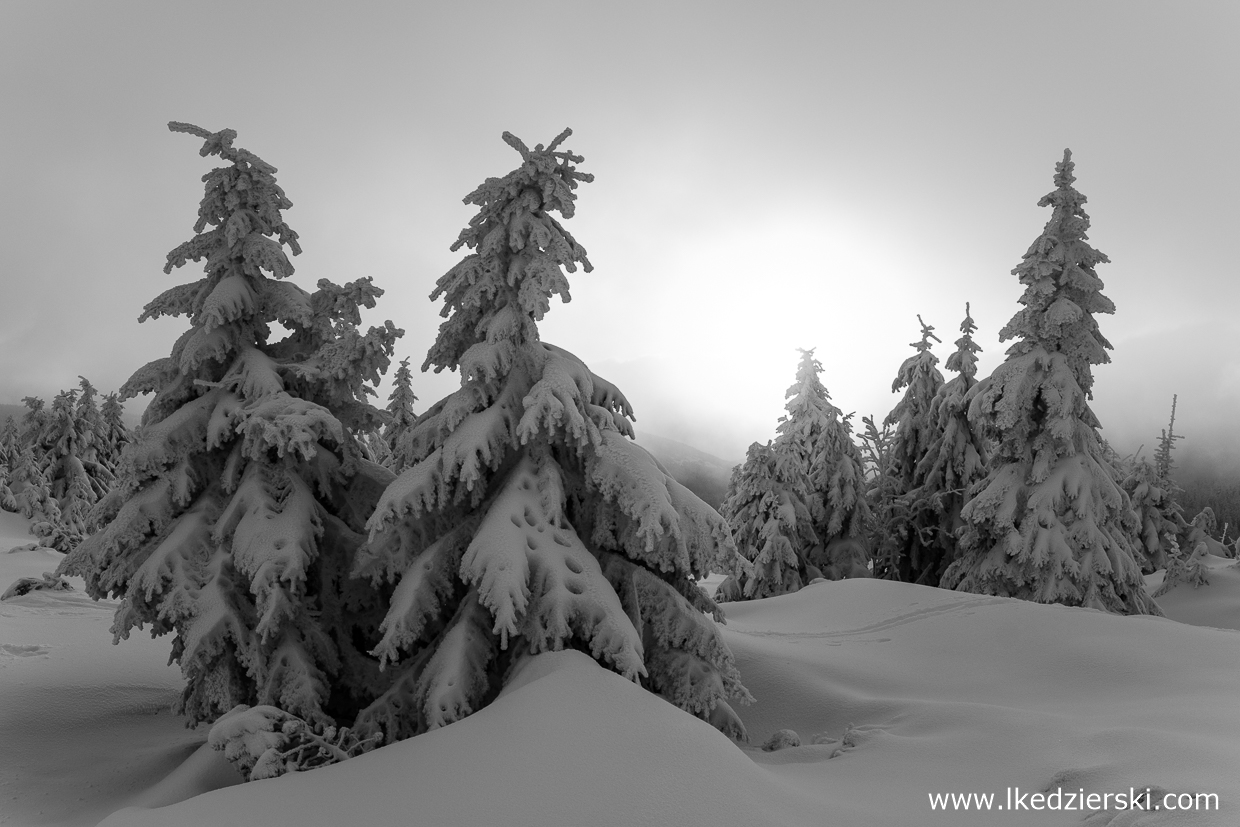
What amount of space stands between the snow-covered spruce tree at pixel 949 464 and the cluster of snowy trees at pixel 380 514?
19.0 m

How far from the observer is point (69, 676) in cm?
Answer: 1222

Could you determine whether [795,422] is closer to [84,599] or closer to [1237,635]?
[1237,635]

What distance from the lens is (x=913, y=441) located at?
94.0ft

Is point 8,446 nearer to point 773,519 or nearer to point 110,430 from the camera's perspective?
point 110,430

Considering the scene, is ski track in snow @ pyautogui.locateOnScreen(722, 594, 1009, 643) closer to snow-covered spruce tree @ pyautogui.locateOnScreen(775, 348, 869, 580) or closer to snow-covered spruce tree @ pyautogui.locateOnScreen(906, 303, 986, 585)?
snow-covered spruce tree @ pyautogui.locateOnScreen(906, 303, 986, 585)

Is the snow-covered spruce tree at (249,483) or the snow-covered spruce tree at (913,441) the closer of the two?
the snow-covered spruce tree at (249,483)

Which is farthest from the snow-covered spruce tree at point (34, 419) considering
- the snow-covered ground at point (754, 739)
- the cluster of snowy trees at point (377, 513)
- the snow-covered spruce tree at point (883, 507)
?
the snow-covered spruce tree at point (883, 507)

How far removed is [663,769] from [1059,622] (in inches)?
470

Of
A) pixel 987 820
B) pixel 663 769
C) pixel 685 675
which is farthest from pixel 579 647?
pixel 987 820

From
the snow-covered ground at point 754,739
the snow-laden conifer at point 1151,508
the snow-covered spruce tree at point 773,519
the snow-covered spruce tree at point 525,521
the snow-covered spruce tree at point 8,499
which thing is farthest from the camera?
the snow-covered spruce tree at point 8,499

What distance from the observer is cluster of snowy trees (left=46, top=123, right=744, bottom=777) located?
325 inches

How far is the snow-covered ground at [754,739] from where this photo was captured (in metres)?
5.57

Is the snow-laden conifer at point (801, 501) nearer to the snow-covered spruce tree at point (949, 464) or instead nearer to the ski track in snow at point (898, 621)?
the snow-covered spruce tree at point (949, 464)

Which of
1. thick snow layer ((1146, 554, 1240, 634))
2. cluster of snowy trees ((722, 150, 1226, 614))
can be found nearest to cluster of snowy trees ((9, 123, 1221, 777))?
cluster of snowy trees ((722, 150, 1226, 614))
